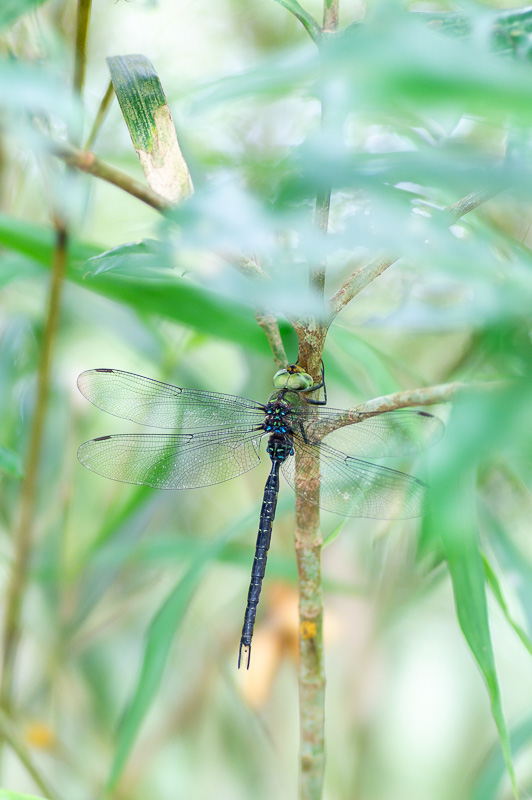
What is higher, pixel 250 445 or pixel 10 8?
pixel 10 8

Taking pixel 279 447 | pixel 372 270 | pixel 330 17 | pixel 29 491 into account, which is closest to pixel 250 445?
pixel 279 447

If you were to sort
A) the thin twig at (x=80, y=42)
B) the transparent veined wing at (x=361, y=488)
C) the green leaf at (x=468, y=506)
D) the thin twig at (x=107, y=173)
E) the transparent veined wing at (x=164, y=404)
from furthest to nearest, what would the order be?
the transparent veined wing at (x=164, y=404) < the transparent veined wing at (x=361, y=488) < the thin twig at (x=80, y=42) < the thin twig at (x=107, y=173) < the green leaf at (x=468, y=506)

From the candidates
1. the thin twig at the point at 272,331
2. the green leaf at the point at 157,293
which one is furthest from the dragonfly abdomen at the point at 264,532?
the thin twig at the point at 272,331

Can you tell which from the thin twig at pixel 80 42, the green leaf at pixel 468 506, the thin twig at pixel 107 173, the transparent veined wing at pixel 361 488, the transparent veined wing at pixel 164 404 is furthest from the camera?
the transparent veined wing at pixel 164 404

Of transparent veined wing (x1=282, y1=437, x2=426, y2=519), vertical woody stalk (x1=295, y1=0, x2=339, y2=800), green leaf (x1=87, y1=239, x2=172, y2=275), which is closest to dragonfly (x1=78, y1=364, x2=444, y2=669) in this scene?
transparent veined wing (x1=282, y1=437, x2=426, y2=519)

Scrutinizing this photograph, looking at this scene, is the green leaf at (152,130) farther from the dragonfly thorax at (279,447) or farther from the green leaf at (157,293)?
the dragonfly thorax at (279,447)

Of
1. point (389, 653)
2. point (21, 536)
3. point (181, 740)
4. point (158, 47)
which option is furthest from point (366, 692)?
point (158, 47)

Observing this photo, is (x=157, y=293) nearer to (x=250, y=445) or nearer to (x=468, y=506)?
(x=250, y=445)
